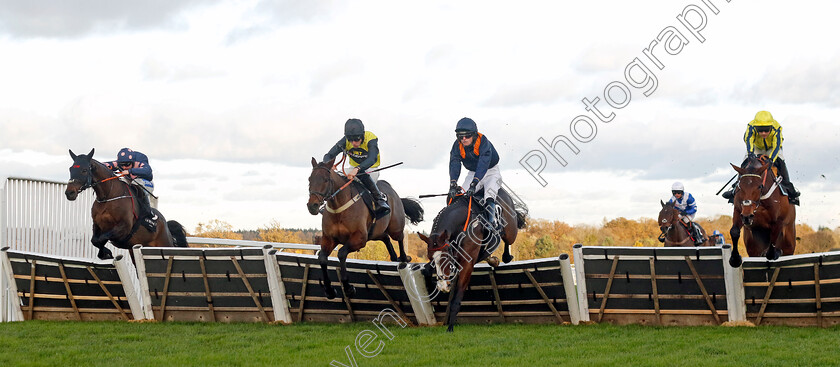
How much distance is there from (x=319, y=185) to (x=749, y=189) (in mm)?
4670

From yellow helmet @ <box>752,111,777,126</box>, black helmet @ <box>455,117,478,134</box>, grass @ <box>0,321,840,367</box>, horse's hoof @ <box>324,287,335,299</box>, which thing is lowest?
grass @ <box>0,321,840,367</box>

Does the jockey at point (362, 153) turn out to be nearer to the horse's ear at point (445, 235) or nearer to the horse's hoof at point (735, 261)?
the horse's ear at point (445, 235)

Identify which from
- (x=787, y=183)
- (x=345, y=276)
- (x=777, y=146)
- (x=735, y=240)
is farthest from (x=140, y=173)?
(x=787, y=183)

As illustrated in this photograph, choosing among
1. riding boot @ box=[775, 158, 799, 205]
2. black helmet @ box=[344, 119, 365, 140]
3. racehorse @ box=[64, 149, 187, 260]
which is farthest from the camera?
racehorse @ box=[64, 149, 187, 260]

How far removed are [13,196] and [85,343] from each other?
4.45m

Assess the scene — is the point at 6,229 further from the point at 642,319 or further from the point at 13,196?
the point at 642,319

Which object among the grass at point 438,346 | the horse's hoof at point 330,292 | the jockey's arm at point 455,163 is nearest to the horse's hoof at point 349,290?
the horse's hoof at point 330,292

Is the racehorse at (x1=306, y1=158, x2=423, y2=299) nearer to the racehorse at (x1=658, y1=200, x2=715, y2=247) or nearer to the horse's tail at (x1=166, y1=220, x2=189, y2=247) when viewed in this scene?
the horse's tail at (x1=166, y1=220, x2=189, y2=247)

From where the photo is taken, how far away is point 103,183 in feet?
37.9

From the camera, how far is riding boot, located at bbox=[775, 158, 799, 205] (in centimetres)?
938

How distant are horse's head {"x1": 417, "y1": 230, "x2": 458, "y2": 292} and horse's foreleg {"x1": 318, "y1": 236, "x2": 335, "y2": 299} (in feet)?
4.81

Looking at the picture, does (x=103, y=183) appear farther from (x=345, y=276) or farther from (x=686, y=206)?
(x=686, y=206)

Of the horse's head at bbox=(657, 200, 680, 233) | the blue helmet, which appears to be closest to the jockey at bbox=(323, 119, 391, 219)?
the blue helmet
